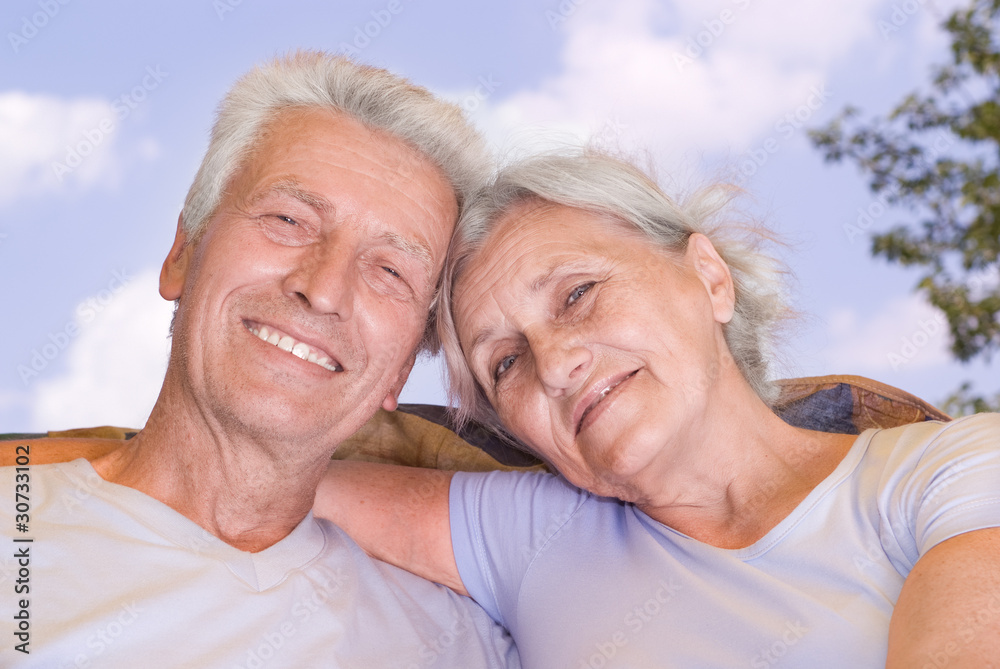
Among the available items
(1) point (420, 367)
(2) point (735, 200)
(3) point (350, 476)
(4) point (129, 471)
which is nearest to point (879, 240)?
(2) point (735, 200)

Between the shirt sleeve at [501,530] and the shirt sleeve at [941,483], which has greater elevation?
the shirt sleeve at [941,483]

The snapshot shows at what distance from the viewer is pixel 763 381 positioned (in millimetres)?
2225

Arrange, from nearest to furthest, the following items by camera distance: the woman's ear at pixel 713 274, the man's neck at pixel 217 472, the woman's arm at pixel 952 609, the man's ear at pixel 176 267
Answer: the woman's arm at pixel 952 609, the man's neck at pixel 217 472, the woman's ear at pixel 713 274, the man's ear at pixel 176 267

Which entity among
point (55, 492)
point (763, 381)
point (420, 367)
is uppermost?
point (763, 381)

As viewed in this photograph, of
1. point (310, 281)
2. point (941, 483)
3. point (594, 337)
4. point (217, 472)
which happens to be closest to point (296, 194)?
point (310, 281)

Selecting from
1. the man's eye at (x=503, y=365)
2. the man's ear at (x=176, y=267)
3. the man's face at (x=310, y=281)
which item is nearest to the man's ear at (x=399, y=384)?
the man's face at (x=310, y=281)

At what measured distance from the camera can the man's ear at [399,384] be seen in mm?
2205

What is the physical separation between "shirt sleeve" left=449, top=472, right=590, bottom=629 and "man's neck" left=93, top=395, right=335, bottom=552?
416 mm

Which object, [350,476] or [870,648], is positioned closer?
[870,648]

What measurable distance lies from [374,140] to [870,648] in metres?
1.65

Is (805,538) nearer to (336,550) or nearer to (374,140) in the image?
(336,550)

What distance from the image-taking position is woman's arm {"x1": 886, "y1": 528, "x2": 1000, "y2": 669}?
1.24 meters

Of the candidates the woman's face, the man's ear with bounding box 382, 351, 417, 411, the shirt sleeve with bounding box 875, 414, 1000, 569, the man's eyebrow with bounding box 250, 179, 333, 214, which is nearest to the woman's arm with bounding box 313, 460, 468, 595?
the man's ear with bounding box 382, 351, 417, 411

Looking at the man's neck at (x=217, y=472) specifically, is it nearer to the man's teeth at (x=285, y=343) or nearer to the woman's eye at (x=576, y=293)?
the man's teeth at (x=285, y=343)
